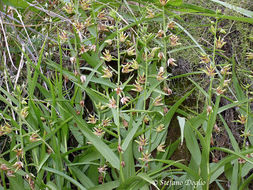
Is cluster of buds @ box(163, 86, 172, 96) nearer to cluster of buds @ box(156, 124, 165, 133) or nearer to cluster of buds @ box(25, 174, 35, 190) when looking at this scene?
cluster of buds @ box(156, 124, 165, 133)

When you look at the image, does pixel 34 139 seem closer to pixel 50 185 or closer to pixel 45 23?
pixel 50 185

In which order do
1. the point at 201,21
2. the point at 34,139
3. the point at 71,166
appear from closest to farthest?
the point at 34,139
the point at 71,166
the point at 201,21

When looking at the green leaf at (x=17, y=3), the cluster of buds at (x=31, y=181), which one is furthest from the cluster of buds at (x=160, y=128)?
the green leaf at (x=17, y=3)

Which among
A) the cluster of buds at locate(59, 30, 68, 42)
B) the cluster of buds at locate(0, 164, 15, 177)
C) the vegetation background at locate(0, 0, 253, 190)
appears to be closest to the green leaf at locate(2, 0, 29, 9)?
the vegetation background at locate(0, 0, 253, 190)

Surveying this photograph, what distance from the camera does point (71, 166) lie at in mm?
1099

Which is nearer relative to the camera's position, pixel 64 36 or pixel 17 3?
pixel 64 36

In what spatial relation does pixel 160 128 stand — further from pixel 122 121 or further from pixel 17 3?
pixel 17 3

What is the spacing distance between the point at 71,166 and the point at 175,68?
63 centimetres

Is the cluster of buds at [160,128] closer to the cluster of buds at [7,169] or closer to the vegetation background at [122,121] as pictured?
the vegetation background at [122,121]

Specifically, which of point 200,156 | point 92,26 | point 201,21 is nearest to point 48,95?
point 92,26

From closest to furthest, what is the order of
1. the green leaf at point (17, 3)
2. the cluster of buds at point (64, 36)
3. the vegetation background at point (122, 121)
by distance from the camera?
the vegetation background at point (122, 121) < the cluster of buds at point (64, 36) < the green leaf at point (17, 3)

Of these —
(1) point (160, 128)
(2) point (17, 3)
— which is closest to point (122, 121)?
(1) point (160, 128)

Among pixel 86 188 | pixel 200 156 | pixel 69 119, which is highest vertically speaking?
pixel 69 119

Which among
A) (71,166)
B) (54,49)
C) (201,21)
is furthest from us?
(201,21)
